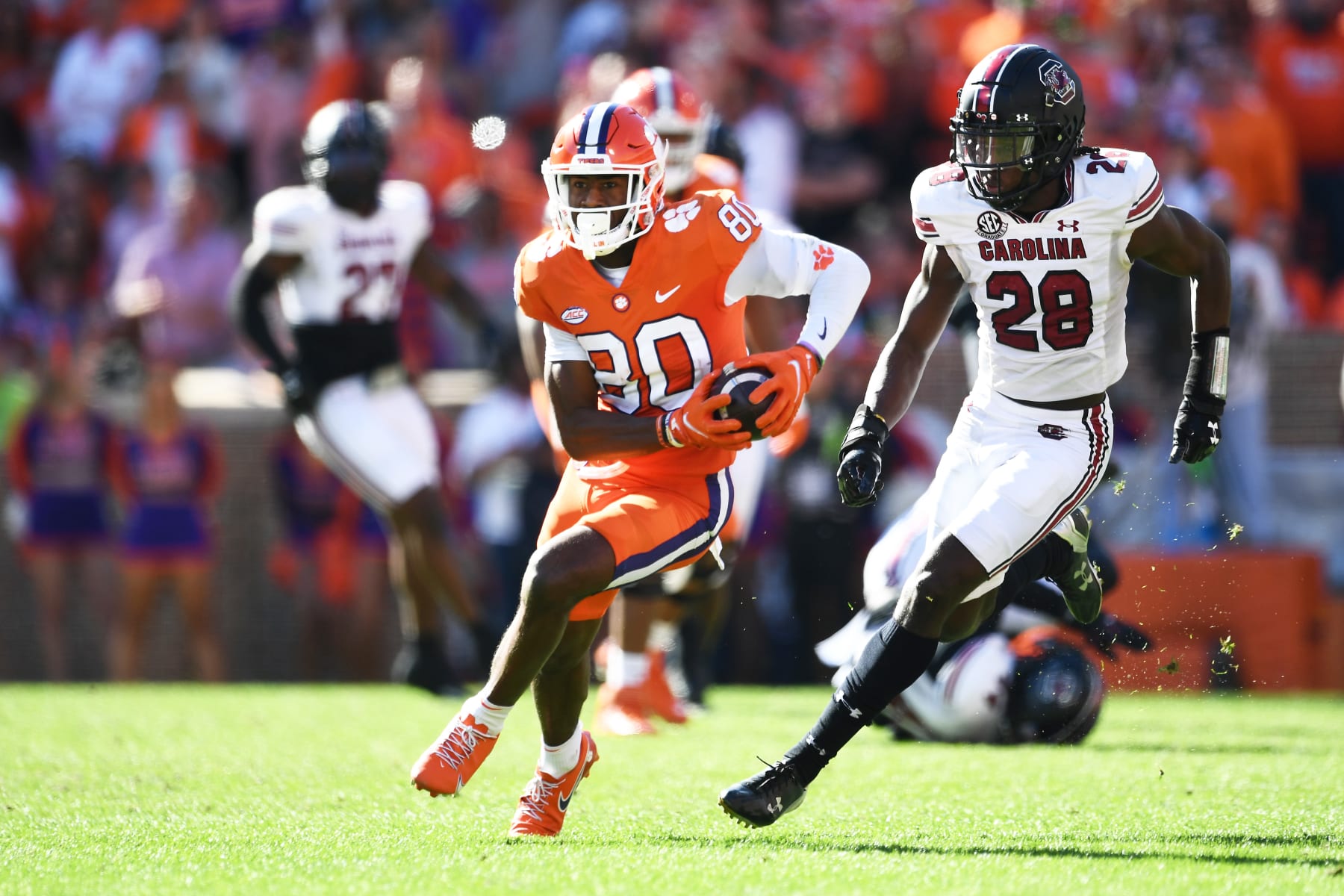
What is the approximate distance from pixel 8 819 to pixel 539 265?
2.02 m

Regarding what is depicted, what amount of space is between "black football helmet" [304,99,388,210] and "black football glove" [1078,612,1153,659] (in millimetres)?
3891

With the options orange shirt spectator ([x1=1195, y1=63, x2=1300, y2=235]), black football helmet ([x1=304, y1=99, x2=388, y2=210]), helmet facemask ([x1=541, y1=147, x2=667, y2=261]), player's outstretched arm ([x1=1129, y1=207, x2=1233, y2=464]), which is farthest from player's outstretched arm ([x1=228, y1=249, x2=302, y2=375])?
orange shirt spectator ([x1=1195, y1=63, x2=1300, y2=235])

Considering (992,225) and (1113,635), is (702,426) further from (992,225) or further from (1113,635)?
(1113,635)

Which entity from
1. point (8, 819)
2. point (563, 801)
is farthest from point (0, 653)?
point (563, 801)

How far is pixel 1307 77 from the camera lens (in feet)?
33.6

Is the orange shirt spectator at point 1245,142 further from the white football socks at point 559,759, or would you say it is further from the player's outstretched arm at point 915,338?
the white football socks at point 559,759

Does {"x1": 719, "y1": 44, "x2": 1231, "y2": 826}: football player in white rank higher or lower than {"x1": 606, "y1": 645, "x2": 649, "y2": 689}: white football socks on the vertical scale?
higher

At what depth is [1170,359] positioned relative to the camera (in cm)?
887

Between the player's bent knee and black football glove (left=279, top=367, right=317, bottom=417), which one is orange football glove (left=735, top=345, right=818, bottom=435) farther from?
black football glove (left=279, top=367, right=317, bottom=417)

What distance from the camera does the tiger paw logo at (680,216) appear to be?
4500 millimetres

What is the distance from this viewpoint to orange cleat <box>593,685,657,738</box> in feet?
21.3

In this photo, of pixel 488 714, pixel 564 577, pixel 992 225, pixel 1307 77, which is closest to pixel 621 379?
pixel 564 577

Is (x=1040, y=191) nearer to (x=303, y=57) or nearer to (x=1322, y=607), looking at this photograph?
(x=1322, y=607)

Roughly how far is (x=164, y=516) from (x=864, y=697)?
19.5 ft
